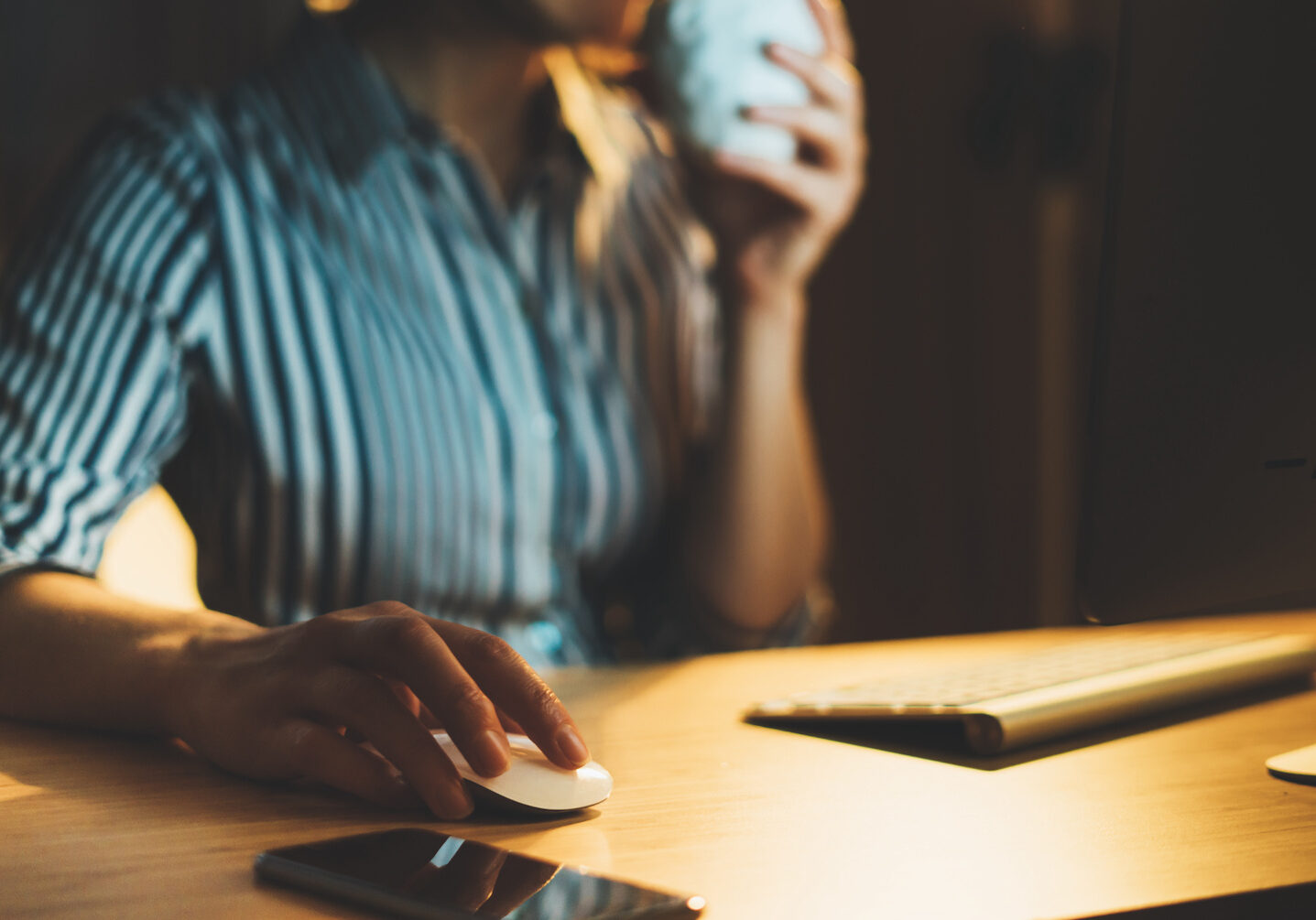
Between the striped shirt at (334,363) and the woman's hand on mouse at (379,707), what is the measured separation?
369 millimetres

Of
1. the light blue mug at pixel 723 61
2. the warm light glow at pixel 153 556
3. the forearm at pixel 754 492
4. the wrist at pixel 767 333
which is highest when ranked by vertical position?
the light blue mug at pixel 723 61

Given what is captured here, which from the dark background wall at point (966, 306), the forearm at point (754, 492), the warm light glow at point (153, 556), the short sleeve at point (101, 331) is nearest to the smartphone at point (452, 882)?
the short sleeve at point (101, 331)

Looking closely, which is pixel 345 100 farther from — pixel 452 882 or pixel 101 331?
pixel 452 882

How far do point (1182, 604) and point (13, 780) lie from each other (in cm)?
53

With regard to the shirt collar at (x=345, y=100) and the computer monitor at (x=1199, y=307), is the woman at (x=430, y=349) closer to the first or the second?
the shirt collar at (x=345, y=100)

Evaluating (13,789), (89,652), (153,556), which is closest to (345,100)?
(89,652)

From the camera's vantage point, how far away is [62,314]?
896 millimetres

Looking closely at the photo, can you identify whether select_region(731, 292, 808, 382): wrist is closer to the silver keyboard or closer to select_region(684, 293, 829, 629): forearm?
select_region(684, 293, 829, 629): forearm

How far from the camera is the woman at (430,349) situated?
0.90m

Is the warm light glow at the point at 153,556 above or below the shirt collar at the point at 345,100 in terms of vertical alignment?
below

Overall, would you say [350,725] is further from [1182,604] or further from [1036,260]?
[1036,260]

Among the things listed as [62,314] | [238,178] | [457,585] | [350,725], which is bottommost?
[457,585]

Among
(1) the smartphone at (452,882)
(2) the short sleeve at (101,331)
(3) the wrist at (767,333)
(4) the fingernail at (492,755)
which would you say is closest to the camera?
(1) the smartphone at (452,882)

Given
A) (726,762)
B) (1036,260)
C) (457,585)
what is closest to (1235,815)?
(726,762)
